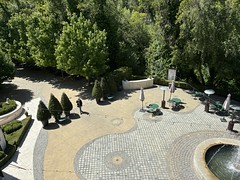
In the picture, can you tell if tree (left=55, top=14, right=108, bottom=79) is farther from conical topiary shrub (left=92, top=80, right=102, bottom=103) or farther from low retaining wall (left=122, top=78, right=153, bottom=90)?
low retaining wall (left=122, top=78, right=153, bottom=90)

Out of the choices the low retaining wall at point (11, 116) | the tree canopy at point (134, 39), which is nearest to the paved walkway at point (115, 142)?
the low retaining wall at point (11, 116)

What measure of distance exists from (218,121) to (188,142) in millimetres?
4576

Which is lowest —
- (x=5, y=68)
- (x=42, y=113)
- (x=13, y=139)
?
(x=13, y=139)

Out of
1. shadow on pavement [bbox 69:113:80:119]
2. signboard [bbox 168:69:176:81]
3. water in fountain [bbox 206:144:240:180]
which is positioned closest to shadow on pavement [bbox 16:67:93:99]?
shadow on pavement [bbox 69:113:80:119]

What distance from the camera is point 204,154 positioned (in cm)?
1580

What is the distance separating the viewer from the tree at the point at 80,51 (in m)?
25.9

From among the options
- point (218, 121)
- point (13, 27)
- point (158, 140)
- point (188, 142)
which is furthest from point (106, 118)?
point (13, 27)

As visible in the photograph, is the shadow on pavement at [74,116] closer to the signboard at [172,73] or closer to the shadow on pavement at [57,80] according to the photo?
the shadow on pavement at [57,80]

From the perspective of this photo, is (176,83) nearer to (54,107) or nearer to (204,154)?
(204,154)

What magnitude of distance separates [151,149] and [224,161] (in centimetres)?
491

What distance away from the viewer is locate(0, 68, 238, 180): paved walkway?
1547 cm

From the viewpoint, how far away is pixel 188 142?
17922 millimetres

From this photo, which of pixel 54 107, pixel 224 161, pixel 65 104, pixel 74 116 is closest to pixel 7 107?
pixel 54 107

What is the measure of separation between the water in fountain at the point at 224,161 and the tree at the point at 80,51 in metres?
14.9
